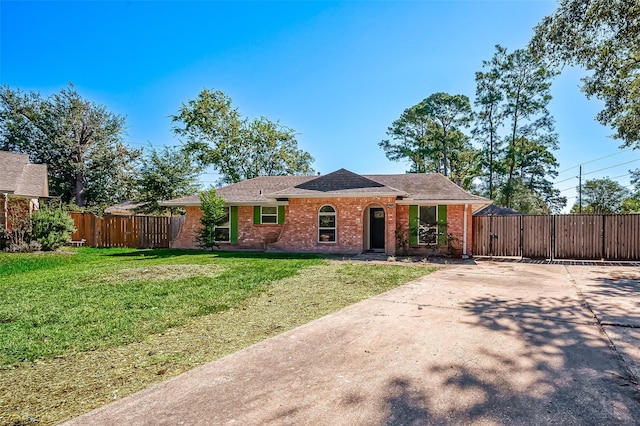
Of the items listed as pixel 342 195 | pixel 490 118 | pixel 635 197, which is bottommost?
pixel 342 195

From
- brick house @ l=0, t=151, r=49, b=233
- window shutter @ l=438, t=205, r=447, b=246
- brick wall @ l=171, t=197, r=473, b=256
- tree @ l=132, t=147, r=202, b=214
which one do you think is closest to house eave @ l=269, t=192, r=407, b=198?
brick wall @ l=171, t=197, r=473, b=256

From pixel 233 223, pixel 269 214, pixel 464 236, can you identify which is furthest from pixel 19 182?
pixel 464 236

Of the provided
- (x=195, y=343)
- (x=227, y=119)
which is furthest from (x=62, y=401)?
(x=227, y=119)

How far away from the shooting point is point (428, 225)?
14.3 meters

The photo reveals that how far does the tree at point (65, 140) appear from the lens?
98.1ft

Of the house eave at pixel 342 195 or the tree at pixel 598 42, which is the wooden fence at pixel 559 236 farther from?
the tree at pixel 598 42

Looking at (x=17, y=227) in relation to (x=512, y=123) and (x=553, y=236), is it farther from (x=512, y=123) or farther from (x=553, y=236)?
(x=512, y=123)

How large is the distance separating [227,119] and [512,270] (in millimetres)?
27537

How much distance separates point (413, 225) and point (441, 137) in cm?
2046

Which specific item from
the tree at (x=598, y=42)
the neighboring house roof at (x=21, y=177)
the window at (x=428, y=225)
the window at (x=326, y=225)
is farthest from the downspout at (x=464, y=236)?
the neighboring house roof at (x=21, y=177)

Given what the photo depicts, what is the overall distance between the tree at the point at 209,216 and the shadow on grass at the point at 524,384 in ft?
40.0

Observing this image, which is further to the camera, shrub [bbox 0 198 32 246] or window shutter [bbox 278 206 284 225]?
window shutter [bbox 278 206 284 225]

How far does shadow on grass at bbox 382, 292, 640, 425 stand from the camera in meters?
2.44

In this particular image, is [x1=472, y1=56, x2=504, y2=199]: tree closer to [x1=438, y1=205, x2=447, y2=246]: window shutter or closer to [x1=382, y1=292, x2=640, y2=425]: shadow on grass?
[x1=438, y1=205, x2=447, y2=246]: window shutter
